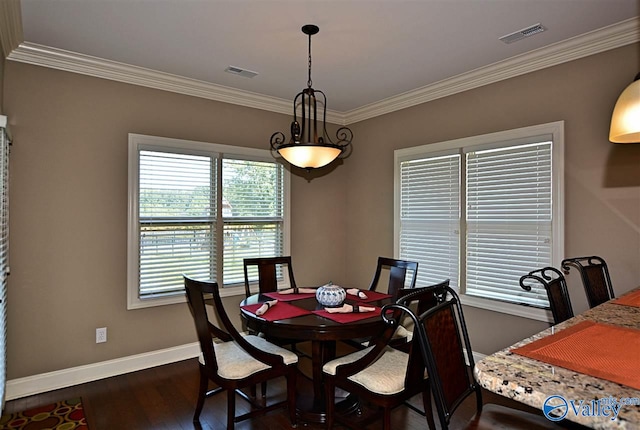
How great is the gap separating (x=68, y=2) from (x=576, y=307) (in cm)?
422

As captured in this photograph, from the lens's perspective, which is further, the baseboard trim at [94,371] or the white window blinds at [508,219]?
the white window blinds at [508,219]

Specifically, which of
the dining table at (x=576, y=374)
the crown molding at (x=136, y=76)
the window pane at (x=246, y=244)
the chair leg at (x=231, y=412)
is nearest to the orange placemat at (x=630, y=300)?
the dining table at (x=576, y=374)

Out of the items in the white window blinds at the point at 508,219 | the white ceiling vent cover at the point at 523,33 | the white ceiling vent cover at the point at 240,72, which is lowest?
the white window blinds at the point at 508,219

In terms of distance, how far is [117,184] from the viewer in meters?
3.51

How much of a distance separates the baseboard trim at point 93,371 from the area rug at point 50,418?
305 mm

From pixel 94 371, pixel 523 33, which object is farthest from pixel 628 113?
pixel 94 371

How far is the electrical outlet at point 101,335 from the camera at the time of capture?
341cm

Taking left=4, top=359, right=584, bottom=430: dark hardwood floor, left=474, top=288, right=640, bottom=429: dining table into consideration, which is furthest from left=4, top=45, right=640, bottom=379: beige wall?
left=474, top=288, right=640, bottom=429: dining table

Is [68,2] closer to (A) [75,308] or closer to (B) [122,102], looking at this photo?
(B) [122,102]

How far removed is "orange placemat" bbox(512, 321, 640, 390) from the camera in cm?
104

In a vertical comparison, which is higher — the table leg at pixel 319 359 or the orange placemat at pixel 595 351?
the orange placemat at pixel 595 351

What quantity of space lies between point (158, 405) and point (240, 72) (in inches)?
114

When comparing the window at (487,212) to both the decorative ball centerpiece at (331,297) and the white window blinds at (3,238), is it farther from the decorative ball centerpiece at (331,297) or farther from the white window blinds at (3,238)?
the white window blinds at (3,238)

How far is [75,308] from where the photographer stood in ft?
10.9
